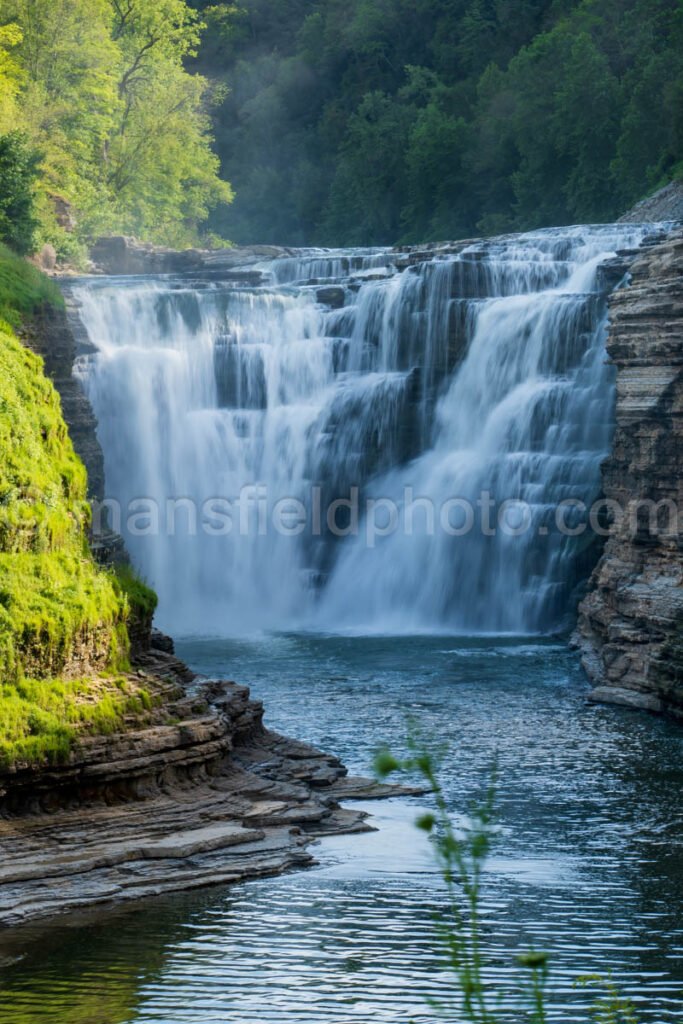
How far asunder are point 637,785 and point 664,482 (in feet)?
29.5

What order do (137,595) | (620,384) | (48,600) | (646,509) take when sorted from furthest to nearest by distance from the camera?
1. (620,384)
2. (646,509)
3. (137,595)
4. (48,600)

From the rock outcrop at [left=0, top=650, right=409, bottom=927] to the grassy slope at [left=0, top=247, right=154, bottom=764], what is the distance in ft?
1.37

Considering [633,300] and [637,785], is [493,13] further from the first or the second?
[637,785]

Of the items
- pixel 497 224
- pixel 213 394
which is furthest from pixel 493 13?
pixel 213 394

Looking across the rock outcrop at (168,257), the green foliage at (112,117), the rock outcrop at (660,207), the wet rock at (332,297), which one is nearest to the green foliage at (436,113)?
the rock outcrop at (660,207)

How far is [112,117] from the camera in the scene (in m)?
69.1

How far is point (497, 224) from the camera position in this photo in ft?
231

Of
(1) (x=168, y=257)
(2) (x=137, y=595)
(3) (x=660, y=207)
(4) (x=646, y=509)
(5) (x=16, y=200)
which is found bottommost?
(2) (x=137, y=595)

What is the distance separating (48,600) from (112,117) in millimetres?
53817

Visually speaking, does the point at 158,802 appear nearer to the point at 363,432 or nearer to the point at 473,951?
the point at 473,951

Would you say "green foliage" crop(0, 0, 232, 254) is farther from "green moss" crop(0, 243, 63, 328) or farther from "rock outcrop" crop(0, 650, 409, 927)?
"rock outcrop" crop(0, 650, 409, 927)

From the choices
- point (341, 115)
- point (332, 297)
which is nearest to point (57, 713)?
point (332, 297)

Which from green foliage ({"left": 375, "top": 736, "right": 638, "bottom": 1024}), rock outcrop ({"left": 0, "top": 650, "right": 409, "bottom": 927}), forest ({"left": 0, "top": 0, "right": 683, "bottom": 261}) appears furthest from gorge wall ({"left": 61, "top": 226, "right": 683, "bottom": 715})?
forest ({"left": 0, "top": 0, "right": 683, "bottom": 261})

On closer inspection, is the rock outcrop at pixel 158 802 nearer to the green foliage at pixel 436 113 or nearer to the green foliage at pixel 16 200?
the green foliage at pixel 16 200
